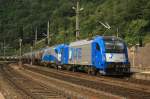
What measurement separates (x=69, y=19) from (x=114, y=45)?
83984 millimetres

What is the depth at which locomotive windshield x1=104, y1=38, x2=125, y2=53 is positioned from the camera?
31772mm

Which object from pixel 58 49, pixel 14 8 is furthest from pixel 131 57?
pixel 14 8

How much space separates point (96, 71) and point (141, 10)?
3935 cm

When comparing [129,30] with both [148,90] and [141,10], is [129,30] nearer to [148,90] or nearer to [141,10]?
[141,10]

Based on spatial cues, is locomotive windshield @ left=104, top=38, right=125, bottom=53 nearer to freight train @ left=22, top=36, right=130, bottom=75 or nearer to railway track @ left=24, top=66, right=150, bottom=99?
freight train @ left=22, top=36, right=130, bottom=75

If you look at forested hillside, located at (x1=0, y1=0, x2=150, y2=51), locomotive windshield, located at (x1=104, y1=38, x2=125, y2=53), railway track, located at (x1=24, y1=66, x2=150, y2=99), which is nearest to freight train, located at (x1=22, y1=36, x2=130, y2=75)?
locomotive windshield, located at (x1=104, y1=38, x2=125, y2=53)

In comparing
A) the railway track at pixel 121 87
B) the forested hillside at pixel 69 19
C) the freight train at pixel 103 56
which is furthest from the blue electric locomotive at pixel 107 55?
the forested hillside at pixel 69 19

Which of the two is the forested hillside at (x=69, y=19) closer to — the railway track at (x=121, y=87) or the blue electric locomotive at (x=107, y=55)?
the blue electric locomotive at (x=107, y=55)

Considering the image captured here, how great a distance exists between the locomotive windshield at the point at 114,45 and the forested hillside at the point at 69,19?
941 inches

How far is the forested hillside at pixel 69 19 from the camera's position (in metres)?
67.2

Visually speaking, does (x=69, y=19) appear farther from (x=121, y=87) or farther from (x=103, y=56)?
(x=121, y=87)

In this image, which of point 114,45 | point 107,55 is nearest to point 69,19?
point 114,45

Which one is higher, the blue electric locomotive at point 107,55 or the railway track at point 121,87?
the blue electric locomotive at point 107,55

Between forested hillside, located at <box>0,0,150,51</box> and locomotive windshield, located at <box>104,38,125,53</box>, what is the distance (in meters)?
23.9
